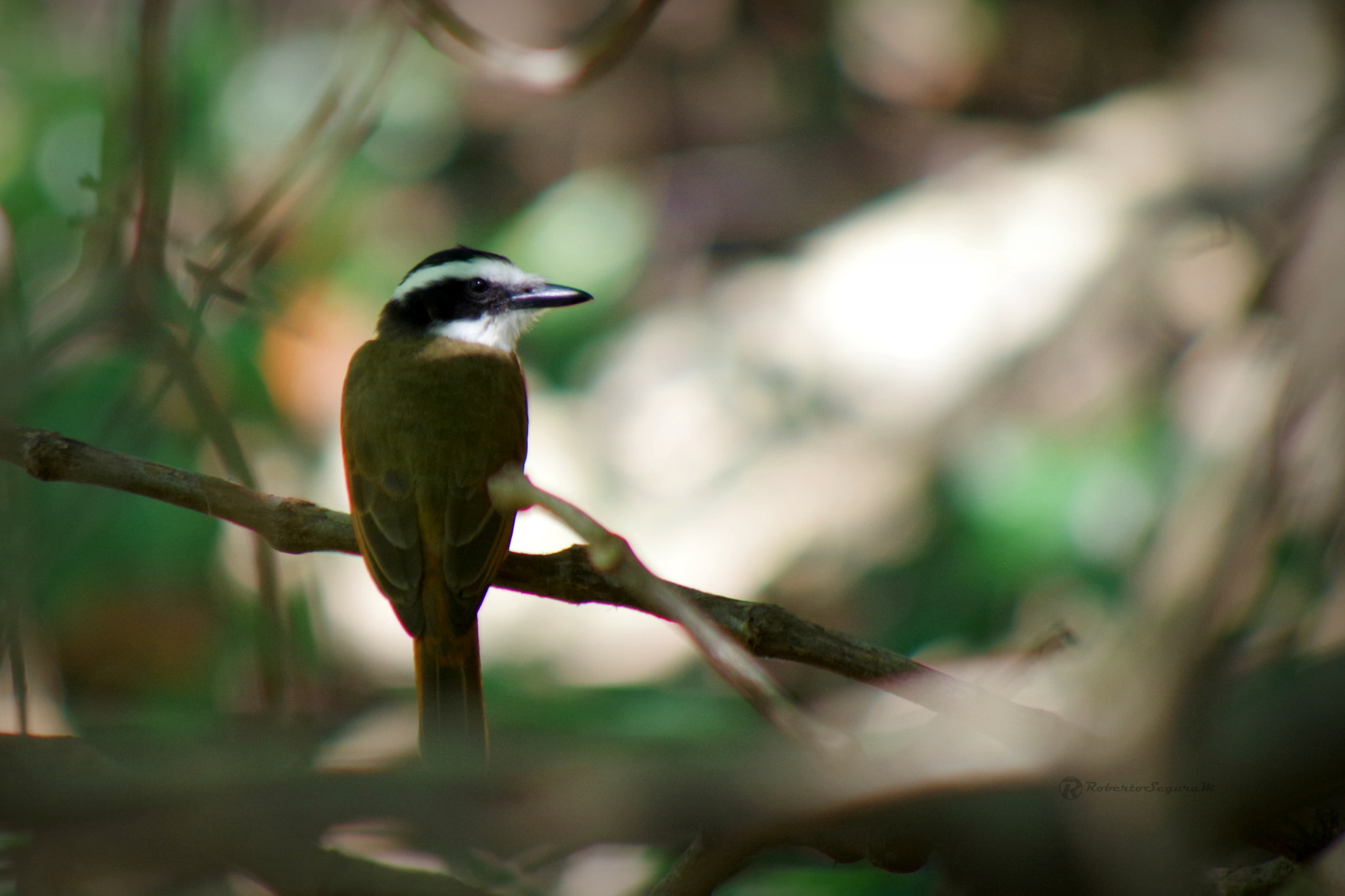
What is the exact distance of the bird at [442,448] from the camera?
2.75 m

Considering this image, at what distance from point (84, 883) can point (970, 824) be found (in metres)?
0.71

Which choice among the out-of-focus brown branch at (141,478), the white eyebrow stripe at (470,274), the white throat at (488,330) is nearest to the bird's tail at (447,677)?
the out-of-focus brown branch at (141,478)

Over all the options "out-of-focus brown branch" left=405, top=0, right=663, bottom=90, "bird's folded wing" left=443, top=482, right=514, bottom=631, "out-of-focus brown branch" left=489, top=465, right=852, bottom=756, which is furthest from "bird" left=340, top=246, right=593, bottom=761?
"out-of-focus brown branch" left=489, top=465, right=852, bottom=756

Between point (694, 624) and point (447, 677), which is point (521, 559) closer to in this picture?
point (447, 677)

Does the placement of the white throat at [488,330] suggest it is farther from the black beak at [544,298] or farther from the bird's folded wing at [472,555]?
the bird's folded wing at [472,555]

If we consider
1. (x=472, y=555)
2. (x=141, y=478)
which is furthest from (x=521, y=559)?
(x=141, y=478)

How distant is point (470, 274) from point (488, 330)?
18 cm

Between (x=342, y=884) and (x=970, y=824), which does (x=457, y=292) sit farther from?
(x=970, y=824)

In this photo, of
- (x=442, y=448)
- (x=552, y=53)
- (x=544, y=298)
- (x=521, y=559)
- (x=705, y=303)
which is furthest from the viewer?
(x=705, y=303)

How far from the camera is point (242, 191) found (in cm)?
528

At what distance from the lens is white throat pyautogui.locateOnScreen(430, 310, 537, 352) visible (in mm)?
3707

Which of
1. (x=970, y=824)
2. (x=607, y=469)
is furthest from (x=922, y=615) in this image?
(x=970, y=824)

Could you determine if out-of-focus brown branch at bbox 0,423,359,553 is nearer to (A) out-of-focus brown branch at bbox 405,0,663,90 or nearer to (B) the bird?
(B) the bird

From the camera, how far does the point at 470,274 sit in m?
3.77
